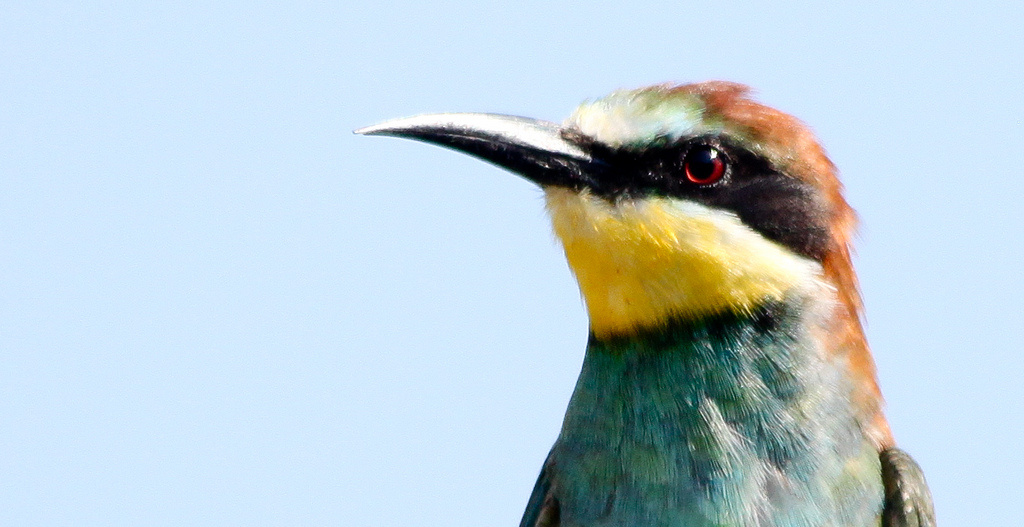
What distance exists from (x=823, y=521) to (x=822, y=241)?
809mm

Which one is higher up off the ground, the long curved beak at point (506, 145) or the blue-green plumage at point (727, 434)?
the long curved beak at point (506, 145)

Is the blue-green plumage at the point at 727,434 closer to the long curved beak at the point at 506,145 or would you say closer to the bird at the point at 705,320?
the bird at the point at 705,320

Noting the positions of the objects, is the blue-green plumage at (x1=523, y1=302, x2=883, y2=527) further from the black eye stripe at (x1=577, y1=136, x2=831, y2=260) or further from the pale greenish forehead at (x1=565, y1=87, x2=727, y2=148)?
the pale greenish forehead at (x1=565, y1=87, x2=727, y2=148)

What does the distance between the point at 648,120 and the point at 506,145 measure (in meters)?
0.41

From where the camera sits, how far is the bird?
325 cm

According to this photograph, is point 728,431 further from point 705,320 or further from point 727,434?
point 705,320

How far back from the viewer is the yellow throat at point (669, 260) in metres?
3.28

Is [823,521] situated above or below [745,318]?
below

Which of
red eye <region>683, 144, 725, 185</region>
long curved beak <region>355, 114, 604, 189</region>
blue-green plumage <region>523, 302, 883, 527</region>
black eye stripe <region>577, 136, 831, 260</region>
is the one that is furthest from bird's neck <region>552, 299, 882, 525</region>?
long curved beak <region>355, 114, 604, 189</region>

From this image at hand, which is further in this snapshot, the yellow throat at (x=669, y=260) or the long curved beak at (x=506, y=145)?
the long curved beak at (x=506, y=145)

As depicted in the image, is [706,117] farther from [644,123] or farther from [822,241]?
[822,241]

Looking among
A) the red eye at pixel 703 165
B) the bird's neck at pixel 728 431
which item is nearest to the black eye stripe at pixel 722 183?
the red eye at pixel 703 165

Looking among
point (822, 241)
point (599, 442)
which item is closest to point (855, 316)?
point (822, 241)

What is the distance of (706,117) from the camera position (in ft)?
11.2
